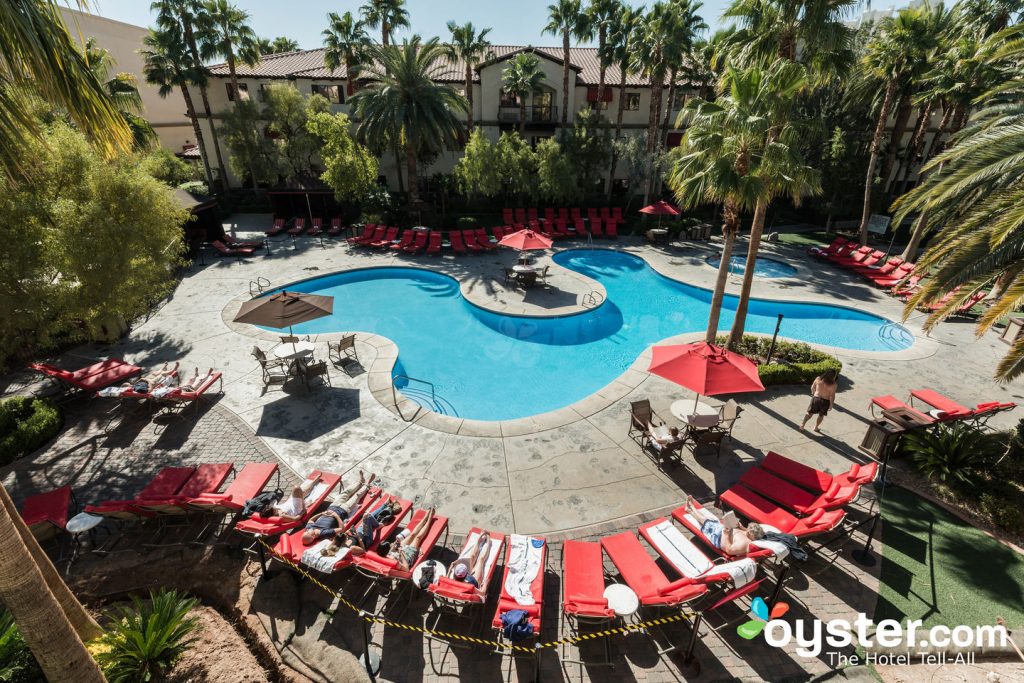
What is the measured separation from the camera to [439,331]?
59.2 feet

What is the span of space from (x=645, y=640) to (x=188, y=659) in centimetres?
685

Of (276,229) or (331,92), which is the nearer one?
(276,229)

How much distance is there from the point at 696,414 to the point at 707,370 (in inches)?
59.4

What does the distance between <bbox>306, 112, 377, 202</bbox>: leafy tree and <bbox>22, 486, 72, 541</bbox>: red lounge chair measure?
2297cm

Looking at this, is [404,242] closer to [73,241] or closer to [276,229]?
[276,229]

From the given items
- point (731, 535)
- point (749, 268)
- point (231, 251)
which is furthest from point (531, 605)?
point (231, 251)

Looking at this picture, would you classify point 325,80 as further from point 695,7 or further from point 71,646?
point 71,646

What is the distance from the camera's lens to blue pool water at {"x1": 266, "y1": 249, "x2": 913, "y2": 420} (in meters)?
14.2

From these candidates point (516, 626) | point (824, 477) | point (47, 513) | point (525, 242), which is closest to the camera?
point (516, 626)

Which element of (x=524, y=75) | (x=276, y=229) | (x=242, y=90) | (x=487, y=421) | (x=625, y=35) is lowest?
(x=487, y=421)

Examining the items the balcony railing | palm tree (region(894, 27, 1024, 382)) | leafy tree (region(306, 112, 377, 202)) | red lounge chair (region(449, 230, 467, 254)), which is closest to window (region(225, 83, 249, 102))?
leafy tree (region(306, 112, 377, 202))

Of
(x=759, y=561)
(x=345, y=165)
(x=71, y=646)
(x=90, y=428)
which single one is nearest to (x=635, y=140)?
(x=345, y=165)

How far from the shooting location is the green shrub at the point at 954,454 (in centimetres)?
925

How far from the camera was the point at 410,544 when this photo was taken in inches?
293
